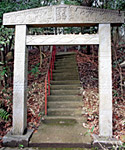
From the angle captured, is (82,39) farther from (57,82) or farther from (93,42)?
(57,82)

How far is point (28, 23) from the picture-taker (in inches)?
123

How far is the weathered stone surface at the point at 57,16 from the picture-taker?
10.1 feet

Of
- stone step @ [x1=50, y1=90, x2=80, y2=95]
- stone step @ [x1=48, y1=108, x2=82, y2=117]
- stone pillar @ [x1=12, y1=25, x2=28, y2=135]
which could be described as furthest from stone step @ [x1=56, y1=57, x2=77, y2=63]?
stone pillar @ [x1=12, y1=25, x2=28, y2=135]

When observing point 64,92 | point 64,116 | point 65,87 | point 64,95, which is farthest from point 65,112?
point 65,87

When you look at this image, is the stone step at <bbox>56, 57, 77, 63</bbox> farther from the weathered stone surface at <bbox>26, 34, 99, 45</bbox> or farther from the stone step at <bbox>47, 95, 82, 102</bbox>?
the weathered stone surface at <bbox>26, 34, 99, 45</bbox>

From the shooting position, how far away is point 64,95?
4812 millimetres

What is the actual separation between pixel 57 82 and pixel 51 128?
2.31m

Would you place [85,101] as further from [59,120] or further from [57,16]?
[57,16]

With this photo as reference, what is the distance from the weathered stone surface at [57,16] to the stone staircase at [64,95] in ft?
8.82

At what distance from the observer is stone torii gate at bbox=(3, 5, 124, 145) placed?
3020 millimetres

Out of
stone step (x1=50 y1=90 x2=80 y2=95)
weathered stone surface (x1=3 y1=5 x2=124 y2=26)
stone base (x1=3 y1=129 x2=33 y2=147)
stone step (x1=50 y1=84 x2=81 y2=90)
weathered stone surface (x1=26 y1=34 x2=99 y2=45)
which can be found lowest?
stone base (x1=3 y1=129 x2=33 y2=147)

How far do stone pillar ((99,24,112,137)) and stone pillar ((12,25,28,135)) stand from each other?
1.93m

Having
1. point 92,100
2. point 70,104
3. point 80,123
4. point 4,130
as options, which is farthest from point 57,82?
point 4,130

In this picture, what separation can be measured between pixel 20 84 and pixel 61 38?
1.56 m
